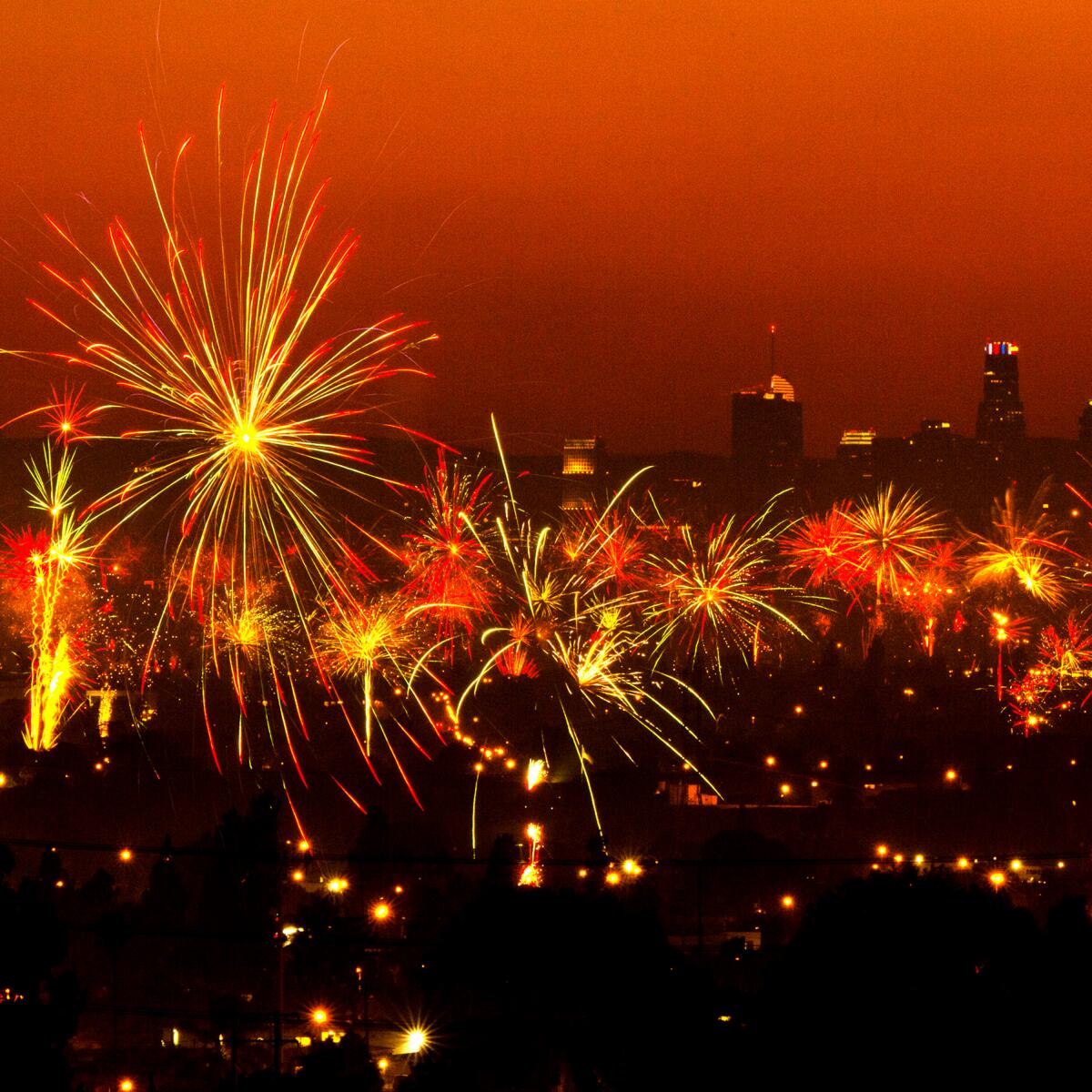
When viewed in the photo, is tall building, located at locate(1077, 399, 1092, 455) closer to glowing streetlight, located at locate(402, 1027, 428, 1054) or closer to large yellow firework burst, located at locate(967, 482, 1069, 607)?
large yellow firework burst, located at locate(967, 482, 1069, 607)

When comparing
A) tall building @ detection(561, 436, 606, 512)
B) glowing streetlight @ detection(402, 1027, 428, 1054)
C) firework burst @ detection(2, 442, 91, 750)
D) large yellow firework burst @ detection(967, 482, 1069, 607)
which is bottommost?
glowing streetlight @ detection(402, 1027, 428, 1054)

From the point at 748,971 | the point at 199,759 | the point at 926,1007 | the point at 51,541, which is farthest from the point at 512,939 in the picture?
the point at 51,541

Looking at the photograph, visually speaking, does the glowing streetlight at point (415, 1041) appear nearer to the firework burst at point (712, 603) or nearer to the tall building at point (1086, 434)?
the firework burst at point (712, 603)

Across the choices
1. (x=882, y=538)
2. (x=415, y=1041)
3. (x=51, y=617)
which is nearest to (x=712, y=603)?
(x=882, y=538)

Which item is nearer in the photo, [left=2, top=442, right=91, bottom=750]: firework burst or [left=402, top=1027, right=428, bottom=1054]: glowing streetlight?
[left=402, top=1027, right=428, bottom=1054]: glowing streetlight

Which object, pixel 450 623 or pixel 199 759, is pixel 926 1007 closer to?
pixel 199 759

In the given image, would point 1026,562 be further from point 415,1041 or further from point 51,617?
point 415,1041

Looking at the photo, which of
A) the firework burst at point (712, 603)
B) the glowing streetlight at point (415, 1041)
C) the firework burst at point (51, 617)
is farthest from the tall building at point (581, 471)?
the glowing streetlight at point (415, 1041)

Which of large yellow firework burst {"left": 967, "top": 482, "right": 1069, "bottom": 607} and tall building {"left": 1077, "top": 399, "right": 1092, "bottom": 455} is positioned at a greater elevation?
tall building {"left": 1077, "top": 399, "right": 1092, "bottom": 455}

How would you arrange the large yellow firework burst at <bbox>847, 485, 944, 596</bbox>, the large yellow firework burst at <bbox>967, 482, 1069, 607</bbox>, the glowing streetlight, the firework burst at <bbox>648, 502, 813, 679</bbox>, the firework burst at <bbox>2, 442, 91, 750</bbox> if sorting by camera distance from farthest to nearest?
the large yellow firework burst at <bbox>967, 482, 1069, 607</bbox> < the large yellow firework burst at <bbox>847, 485, 944, 596</bbox> < the firework burst at <bbox>648, 502, 813, 679</bbox> < the firework burst at <bbox>2, 442, 91, 750</bbox> < the glowing streetlight

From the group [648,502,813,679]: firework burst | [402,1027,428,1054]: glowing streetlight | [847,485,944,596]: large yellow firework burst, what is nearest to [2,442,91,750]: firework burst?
[648,502,813,679]: firework burst
